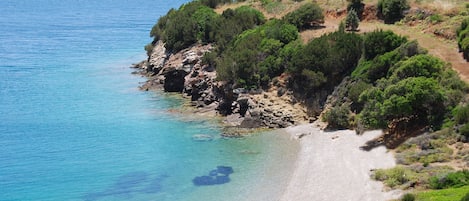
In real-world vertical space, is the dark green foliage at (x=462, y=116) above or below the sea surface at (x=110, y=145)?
above

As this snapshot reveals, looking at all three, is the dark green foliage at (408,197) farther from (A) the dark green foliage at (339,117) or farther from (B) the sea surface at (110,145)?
(A) the dark green foliage at (339,117)

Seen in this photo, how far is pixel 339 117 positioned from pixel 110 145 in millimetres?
17821

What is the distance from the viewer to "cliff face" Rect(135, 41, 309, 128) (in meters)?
50.4

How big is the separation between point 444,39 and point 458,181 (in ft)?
76.1

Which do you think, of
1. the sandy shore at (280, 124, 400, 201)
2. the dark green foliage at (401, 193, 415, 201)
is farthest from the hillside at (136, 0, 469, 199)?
the dark green foliage at (401, 193, 415, 201)

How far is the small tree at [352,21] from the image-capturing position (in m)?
58.2

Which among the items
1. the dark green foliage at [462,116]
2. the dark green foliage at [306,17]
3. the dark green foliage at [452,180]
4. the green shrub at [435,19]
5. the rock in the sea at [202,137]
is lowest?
the rock in the sea at [202,137]

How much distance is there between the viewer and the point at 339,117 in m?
45.2

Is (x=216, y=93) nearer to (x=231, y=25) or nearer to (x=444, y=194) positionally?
(x=231, y=25)

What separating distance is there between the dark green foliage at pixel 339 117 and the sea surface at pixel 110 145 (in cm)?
350

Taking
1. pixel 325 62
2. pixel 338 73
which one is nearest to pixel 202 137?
pixel 325 62

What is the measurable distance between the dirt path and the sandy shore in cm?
864

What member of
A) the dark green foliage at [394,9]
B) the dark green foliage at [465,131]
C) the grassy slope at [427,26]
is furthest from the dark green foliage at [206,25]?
the dark green foliage at [465,131]

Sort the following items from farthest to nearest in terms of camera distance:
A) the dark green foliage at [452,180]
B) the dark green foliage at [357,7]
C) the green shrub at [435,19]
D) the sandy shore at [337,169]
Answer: the dark green foliage at [357,7] → the green shrub at [435,19] → the sandy shore at [337,169] → the dark green foliage at [452,180]
